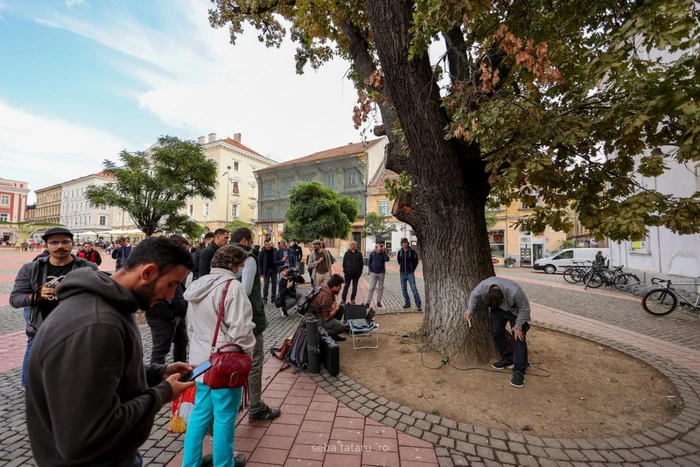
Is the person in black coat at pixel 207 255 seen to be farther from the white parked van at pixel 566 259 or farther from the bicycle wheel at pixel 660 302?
the white parked van at pixel 566 259

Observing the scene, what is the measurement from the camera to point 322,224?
16688mm

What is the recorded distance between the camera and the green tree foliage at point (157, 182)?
43.7 feet

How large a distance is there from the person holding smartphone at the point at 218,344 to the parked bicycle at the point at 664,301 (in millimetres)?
10521

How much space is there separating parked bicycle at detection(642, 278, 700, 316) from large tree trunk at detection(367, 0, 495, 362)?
22.5 feet

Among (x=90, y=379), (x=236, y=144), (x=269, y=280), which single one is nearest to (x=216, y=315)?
Result: (x=90, y=379)

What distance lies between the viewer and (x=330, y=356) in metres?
4.14

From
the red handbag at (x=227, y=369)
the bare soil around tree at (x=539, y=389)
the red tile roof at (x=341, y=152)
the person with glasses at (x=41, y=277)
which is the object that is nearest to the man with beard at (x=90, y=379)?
the red handbag at (x=227, y=369)

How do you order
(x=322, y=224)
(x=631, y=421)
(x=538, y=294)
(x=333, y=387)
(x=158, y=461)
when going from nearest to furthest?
(x=158, y=461), (x=631, y=421), (x=333, y=387), (x=538, y=294), (x=322, y=224)

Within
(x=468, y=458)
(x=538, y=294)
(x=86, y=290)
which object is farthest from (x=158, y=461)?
(x=538, y=294)

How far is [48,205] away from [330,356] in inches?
3856

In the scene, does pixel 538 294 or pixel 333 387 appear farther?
pixel 538 294

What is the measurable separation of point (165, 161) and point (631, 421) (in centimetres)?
1637

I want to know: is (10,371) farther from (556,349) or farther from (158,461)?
(556,349)

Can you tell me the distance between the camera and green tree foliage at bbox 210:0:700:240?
2.84 m
